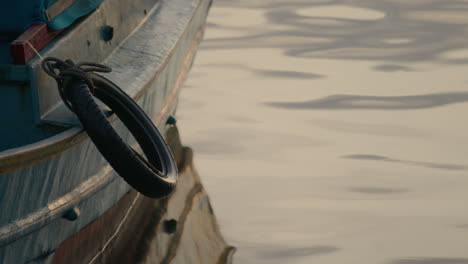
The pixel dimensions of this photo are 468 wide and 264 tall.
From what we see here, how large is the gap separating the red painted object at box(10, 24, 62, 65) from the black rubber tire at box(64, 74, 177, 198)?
0.35 metres

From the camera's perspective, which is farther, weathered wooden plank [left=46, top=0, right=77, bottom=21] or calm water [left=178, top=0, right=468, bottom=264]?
calm water [left=178, top=0, right=468, bottom=264]

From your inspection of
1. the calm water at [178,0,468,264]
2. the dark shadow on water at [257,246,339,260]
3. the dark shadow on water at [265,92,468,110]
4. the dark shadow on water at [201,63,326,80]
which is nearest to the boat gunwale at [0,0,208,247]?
the dark shadow on water at [257,246,339,260]

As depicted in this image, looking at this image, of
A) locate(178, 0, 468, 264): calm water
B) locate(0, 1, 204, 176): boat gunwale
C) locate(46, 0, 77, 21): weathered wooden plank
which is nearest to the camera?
locate(0, 1, 204, 176): boat gunwale

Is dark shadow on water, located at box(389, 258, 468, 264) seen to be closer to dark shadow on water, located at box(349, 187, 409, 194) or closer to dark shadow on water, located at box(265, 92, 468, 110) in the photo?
dark shadow on water, located at box(349, 187, 409, 194)

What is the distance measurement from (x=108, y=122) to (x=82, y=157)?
20.4 inches

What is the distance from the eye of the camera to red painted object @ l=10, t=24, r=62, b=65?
615cm

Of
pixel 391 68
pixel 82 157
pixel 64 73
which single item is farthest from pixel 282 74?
pixel 64 73

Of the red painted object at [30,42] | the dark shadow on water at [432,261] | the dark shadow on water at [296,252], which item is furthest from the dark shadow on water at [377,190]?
the red painted object at [30,42]

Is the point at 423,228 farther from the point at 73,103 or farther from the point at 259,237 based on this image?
the point at 73,103

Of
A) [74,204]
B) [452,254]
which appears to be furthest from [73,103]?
[452,254]

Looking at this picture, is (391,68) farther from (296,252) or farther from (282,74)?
(296,252)

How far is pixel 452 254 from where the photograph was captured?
7629mm

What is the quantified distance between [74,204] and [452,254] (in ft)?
9.19

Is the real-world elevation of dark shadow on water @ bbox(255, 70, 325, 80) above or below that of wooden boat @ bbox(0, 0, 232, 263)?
below
